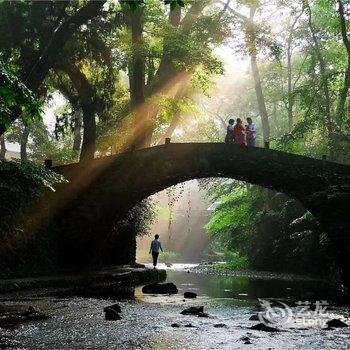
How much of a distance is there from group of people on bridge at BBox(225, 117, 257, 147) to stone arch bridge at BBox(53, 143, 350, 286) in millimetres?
687

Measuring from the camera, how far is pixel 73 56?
1934cm

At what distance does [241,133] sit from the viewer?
58.4 ft

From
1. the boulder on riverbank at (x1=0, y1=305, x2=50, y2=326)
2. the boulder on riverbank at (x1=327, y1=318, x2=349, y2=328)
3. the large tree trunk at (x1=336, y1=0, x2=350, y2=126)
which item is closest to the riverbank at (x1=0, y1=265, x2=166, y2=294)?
the boulder on riverbank at (x1=0, y1=305, x2=50, y2=326)

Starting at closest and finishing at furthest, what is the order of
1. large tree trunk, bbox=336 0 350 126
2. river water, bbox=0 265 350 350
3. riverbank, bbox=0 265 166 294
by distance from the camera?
river water, bbox=0 265 350 350
riverbank, bbox=0 265 166 294
large tree trunk, bbox=336 0 350 126

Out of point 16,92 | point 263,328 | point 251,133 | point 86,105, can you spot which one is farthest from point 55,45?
point 263,328

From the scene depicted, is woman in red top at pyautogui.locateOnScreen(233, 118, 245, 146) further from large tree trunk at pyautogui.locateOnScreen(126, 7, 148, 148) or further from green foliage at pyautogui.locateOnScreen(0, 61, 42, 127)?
green foliage at pyautogui.locateOnScreen(0, 61, 42, 127)

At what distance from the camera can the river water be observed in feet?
21.1

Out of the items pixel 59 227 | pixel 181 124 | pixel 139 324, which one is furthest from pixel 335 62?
pixel 139 324

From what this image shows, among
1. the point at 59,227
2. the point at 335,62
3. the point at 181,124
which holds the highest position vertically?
the point at 335,62

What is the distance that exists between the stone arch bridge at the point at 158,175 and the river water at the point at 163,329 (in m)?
5.24

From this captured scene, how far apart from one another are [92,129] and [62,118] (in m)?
1.93

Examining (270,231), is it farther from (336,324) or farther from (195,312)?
(336,324)

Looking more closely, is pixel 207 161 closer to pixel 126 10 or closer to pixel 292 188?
pixel 292 188

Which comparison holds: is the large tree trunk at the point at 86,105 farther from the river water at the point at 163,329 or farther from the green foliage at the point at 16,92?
the green foliage at the point at 16,92
